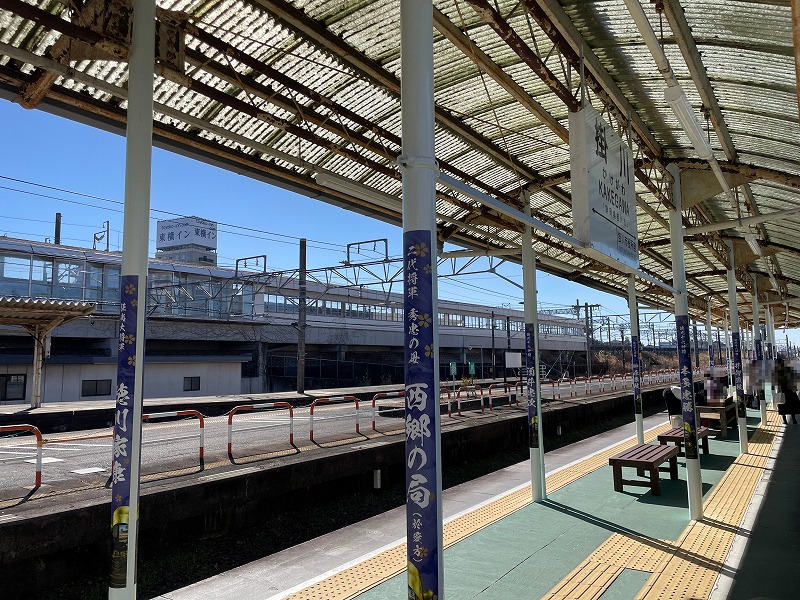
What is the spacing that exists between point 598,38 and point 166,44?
13.8ft

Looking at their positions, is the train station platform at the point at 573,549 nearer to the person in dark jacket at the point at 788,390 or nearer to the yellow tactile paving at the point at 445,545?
the yellow tactile paving at the point at 445,545

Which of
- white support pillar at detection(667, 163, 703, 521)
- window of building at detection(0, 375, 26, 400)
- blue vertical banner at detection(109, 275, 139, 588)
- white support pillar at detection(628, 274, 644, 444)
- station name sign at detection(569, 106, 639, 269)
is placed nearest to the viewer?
blue vertical banner at detection(109, 275, 139, 588)

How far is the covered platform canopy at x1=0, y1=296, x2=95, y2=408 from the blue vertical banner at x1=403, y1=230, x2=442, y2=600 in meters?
16.0

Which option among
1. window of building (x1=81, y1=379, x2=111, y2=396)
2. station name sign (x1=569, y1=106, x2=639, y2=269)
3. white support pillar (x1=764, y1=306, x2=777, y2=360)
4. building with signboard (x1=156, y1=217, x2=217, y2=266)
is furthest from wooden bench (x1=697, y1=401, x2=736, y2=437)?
building with signboard (x1=156, y1=217, x2=217, y2=266)

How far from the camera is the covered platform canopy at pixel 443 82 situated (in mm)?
5035

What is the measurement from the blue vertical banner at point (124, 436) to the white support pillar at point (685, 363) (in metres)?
6.80

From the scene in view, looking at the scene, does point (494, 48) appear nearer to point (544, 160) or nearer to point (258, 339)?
point (544, 160)

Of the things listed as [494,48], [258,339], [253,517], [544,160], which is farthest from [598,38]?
[258,339]

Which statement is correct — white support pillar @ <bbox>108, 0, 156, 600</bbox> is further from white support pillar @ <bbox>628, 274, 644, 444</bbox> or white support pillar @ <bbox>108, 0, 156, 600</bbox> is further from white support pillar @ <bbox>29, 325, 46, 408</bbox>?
white support pillar @ <bbox>29, 325, 46, 408</bbox>

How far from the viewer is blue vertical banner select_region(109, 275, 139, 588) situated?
13.0ft

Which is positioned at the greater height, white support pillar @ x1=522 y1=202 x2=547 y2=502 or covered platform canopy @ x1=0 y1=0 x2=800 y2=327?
covered platform canopy @ x1=0 y1=0 x2=800 y2=327

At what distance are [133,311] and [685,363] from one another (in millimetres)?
7443

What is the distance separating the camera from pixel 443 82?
6824 mm

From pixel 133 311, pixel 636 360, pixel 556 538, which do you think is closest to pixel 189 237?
pixel 636 360
